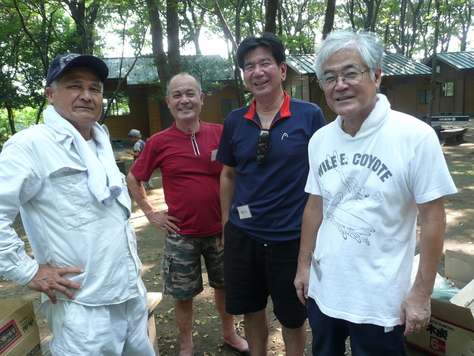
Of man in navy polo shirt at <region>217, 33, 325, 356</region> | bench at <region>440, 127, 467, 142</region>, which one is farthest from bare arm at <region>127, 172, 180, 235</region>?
bench at <region>440, 127, 467, 142</region>

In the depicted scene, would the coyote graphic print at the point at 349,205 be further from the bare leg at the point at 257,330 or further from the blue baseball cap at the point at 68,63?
the blue baseball cap at the point at 68,63

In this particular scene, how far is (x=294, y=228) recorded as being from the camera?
222 cm

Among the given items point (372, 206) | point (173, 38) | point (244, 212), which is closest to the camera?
point (372, 206)

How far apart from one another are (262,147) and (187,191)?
788 millimetres

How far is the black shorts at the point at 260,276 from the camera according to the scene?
2258 millimetres

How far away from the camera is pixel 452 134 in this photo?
535 inches

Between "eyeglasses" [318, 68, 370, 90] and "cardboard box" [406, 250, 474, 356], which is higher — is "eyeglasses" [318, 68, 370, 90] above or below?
above

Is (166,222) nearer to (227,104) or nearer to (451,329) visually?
(451,329)

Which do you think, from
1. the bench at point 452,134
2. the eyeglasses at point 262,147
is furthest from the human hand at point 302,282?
the bench at point 452,134

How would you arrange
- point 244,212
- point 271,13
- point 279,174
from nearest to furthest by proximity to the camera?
point 279,174
point 244,212
point 271,13

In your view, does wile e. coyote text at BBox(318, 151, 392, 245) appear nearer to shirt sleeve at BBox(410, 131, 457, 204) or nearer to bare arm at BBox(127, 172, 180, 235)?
shirt sleeve at BBox(410, 131, 457, 204)

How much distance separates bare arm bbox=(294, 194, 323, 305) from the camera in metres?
1.96

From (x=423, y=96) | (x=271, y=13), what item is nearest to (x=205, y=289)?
(x=271, y=13)

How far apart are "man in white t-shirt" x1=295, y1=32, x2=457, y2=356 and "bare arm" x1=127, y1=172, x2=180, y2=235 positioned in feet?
4.51
